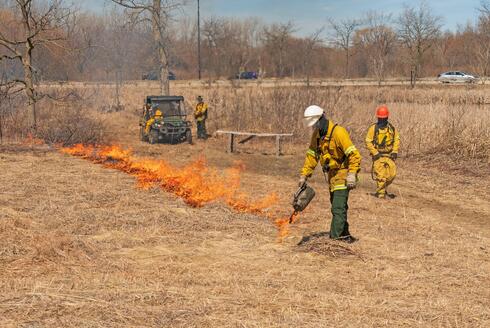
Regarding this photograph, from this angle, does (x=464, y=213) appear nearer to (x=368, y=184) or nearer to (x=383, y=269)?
(x=368, y=184)

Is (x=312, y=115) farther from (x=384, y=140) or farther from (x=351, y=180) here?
(x=384, y=140)

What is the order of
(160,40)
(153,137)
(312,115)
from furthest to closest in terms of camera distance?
(160,40), (153,137), (312,115)

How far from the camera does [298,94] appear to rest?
18.8 meters

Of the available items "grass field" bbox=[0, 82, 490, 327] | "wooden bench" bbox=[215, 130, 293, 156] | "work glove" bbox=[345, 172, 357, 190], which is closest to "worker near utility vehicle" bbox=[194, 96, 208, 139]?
"wooden bench" bbox=[215, 130, 293, 156]

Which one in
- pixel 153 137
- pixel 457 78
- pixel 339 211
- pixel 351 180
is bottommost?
pixel 339 211

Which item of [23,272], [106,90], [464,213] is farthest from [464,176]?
[106,90]

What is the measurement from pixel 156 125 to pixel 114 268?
37.5 feet

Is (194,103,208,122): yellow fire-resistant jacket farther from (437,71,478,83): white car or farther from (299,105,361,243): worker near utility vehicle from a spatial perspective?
(437,71,478,83): white car

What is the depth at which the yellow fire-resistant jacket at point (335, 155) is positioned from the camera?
18.9 feet

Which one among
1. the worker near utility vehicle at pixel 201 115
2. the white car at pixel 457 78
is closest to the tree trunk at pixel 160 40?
the worker near utility vehicle at pixel 201 115

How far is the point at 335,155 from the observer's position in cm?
593

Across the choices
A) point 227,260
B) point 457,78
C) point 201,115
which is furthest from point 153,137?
point 457,78

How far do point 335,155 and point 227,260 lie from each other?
72.6 inches

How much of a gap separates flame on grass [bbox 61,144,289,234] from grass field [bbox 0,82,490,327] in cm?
23
